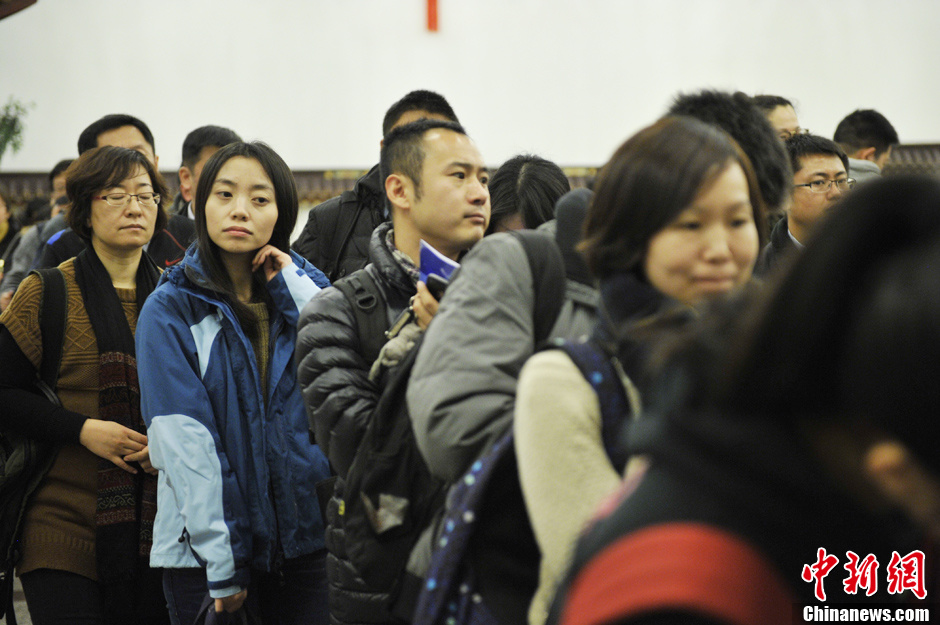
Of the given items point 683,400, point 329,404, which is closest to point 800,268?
point 683,400

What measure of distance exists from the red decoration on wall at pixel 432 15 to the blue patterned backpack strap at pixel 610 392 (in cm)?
668

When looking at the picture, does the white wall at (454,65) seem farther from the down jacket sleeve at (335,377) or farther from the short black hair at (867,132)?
the down jacket sleeve at (335,377)

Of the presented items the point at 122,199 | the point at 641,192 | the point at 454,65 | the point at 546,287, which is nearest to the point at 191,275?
the point at 122,199

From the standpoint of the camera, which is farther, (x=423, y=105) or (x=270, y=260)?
(x=423, y=105)

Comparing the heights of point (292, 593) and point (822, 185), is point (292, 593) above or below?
below

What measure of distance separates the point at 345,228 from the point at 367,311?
1.30m

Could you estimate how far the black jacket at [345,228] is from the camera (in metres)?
3.26

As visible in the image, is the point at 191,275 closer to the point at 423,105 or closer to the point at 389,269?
the point at 389,269

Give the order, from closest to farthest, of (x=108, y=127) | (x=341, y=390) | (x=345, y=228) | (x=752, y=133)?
(x=752, y=133), (x=341, y=390), (x=345, y=228), (x=108, y=127)

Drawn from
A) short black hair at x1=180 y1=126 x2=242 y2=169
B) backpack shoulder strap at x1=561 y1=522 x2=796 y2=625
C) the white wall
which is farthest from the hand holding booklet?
the white wall

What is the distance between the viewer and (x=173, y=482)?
2.23 meters

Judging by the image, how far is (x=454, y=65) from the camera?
7.47 m

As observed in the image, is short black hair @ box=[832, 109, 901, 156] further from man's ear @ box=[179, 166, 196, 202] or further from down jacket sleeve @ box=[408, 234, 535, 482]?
down jacket sleeve @ box=[408, 234, 535, 482]

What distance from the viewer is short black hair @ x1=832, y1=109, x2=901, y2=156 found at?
4.71 m
